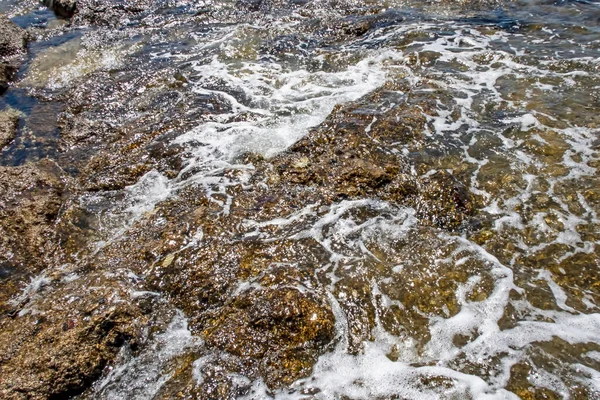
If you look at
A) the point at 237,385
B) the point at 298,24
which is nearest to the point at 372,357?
the point at 237,385

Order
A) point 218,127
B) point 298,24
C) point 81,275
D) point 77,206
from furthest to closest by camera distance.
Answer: point 298,24
point 218,127
point 77,206
point 81,275

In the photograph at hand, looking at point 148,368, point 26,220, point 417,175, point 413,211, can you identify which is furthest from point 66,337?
point 417,175

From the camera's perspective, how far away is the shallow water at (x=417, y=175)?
3611 mm

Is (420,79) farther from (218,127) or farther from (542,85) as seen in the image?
(218,127)

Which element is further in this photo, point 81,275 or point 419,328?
point 81,275

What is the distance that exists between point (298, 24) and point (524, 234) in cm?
879

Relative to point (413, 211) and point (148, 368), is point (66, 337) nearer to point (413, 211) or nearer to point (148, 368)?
point (148, 368)

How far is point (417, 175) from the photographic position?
5.49 metres

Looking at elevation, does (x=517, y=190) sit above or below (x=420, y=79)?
below

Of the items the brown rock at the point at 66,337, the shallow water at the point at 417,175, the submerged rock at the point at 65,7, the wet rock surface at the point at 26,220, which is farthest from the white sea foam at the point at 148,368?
the submerged rock at the point at 65,7

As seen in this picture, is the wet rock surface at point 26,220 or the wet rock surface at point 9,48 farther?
the wet rock surface at point 9,48

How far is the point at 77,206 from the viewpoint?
18.4 feet

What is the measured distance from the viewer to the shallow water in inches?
142

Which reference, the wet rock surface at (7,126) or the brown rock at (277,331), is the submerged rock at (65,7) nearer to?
the wet rock surface at (7,126)
